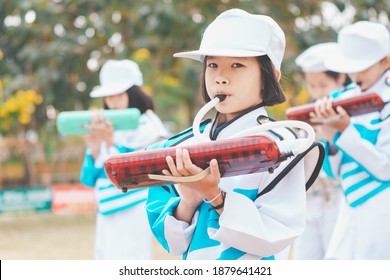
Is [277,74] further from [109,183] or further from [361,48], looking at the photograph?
[109,183]

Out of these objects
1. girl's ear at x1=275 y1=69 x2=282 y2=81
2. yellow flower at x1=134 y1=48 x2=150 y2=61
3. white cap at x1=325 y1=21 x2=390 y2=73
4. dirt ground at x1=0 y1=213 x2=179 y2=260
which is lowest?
dirt ground at x1=0 y1=213 x2=179 y2=260

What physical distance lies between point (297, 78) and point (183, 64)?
2.06 metres

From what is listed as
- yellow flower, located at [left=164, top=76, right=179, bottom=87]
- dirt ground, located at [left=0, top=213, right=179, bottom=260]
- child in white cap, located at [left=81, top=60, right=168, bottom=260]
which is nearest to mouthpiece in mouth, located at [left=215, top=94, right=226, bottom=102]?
child in white cap, located at [left=81, top=60, right=168, bottom=260]

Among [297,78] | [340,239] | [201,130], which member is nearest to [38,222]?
[297,78]

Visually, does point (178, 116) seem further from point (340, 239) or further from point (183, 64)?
point (340, 239)

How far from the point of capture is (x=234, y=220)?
223 cm

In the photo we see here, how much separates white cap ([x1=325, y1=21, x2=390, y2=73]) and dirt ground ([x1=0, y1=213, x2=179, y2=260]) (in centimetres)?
472

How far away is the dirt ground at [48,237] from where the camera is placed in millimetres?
9039

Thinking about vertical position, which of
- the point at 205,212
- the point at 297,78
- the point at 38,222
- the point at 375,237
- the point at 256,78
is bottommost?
the point at 38,222

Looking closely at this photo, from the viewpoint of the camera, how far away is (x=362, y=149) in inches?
149

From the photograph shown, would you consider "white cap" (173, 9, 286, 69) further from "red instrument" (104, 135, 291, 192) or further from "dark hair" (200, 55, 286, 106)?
"red instrument" (104, 135, 291, 192)

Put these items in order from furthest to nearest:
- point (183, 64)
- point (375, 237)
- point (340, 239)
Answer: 1. point (183, 64)
2. point (340, 239)
3. point (375, 237)

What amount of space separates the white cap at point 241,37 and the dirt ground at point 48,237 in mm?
6207

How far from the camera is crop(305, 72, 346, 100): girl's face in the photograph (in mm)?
5242
